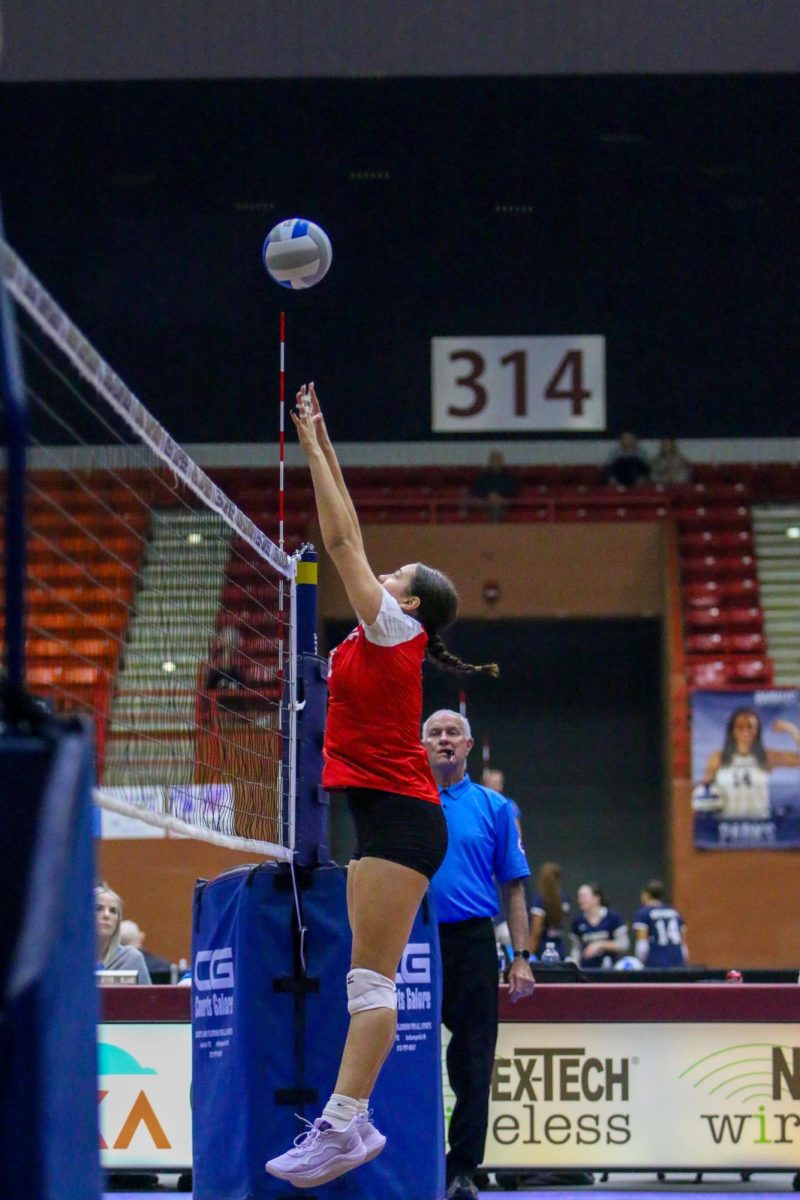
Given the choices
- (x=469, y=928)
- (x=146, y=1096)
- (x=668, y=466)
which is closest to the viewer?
(x=469, y=928)

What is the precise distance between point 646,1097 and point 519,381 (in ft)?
35.4

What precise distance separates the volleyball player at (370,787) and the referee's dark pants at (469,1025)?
127 cm

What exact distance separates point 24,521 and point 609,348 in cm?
1443

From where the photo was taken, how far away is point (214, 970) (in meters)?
5.50

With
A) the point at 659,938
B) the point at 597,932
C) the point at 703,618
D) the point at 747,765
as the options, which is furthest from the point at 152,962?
the point at 703,618

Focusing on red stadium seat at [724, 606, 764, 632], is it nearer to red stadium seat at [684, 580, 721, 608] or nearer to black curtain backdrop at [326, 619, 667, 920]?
red stadium seat at [684, 580, 721, 608]

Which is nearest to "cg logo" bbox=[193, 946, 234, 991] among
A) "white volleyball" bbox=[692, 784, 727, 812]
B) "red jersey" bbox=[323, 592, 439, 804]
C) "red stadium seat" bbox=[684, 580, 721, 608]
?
"red jersey" bbox=[323, 592, 439, 804]

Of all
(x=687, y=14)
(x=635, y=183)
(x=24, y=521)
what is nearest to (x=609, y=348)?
(x=635, y=183)

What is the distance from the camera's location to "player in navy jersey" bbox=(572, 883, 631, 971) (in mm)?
13719

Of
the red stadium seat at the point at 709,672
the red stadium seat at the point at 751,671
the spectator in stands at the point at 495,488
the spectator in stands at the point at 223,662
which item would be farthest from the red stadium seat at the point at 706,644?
the spectator in stands at the point at 223,662

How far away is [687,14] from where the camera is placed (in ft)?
51.4

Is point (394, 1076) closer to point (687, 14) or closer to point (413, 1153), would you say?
point (413, 1153)

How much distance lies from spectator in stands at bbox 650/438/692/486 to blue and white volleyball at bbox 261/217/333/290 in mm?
13602

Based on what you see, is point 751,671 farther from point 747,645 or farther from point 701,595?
point 701,595
